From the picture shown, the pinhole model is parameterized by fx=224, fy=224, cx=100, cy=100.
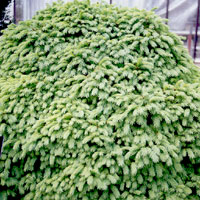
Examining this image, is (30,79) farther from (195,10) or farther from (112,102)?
(195,10)

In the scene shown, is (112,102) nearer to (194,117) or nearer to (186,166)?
(194,117)

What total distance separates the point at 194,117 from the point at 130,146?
94 cm

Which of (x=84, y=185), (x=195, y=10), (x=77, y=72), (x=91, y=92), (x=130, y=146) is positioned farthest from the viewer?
(x=195, y=10)

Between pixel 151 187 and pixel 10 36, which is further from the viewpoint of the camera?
pixel 10 36

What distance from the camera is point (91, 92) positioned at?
3082 mm

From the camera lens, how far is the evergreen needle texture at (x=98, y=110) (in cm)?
272

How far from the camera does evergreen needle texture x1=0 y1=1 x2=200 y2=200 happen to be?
2725 millimetres

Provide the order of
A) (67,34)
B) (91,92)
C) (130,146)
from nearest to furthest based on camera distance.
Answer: (130,146) < (91,92) < (67,34)

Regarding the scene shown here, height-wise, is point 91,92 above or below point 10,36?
below

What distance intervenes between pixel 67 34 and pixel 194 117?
2340 mm

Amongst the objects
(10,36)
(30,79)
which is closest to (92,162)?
(30,79)

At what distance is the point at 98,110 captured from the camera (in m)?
2.95

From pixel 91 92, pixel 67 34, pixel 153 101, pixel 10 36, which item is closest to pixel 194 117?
pixel 153 101

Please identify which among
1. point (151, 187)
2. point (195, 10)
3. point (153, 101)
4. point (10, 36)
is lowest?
point (151, 187)
